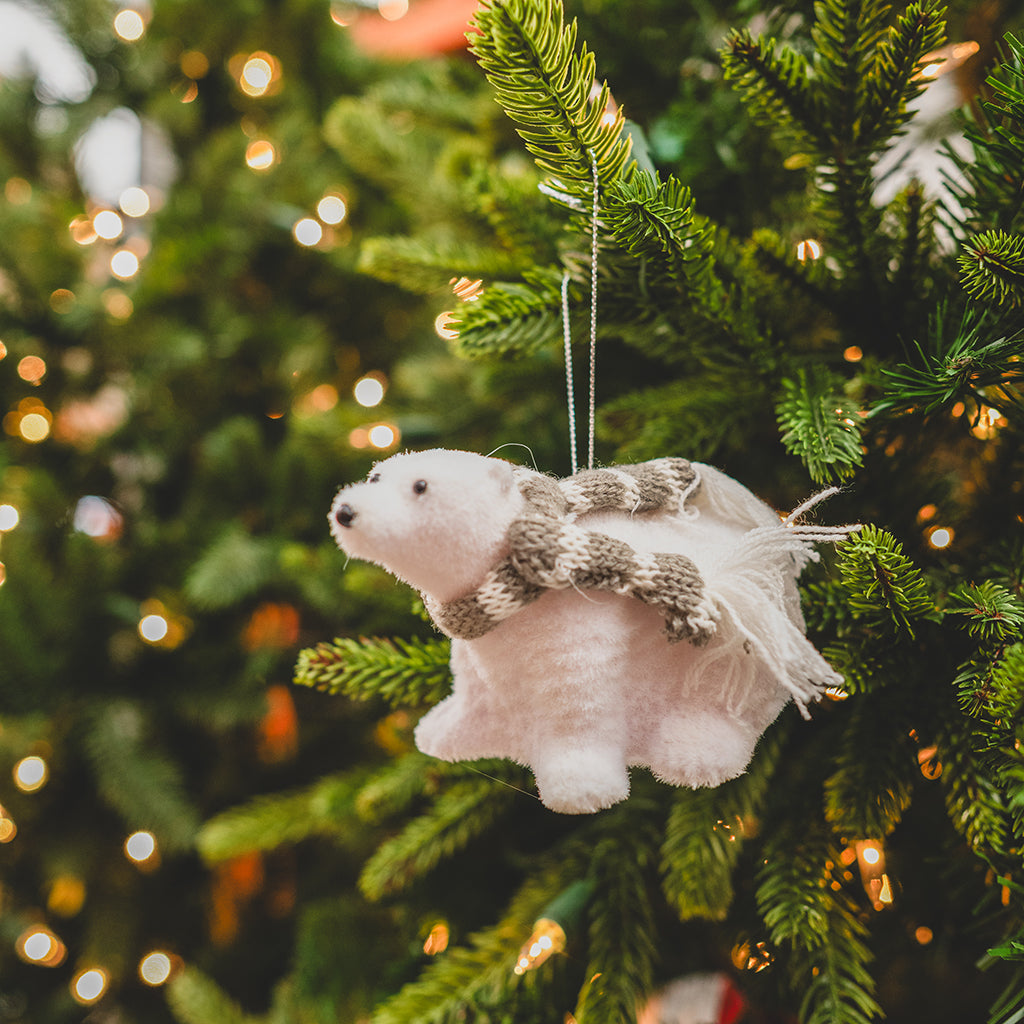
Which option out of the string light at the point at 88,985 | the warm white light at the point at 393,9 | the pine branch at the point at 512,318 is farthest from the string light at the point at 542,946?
the warm white light at the point at 393,9

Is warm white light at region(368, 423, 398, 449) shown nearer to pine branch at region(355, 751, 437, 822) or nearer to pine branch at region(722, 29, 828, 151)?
pine branch at region(355, 751, 437, 822)

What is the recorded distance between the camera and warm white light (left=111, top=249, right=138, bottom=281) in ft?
3.05

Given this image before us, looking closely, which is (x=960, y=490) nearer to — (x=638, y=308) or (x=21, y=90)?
(x=638, y=308)

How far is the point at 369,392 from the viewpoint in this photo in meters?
0.96

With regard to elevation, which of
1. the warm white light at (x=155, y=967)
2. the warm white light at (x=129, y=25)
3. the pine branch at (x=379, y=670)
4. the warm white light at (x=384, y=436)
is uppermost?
the warm white light at (x=129, y=25)

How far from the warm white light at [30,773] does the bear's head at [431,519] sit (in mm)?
715

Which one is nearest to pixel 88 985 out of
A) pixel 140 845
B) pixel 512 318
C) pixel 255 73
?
pixel 140 845

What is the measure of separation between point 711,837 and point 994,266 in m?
0.32

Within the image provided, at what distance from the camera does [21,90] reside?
36.7 inches

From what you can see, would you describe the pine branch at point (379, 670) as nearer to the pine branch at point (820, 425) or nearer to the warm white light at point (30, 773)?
the pine branch at point (820, 425)

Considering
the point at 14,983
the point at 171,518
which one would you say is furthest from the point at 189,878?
the point at 171,518

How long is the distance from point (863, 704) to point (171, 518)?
35.5 inches

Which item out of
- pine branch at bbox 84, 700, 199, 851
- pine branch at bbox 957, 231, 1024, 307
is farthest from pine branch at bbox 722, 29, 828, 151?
pine branch at bbox 84, 700, 199, 851

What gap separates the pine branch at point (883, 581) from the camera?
0.98ft
